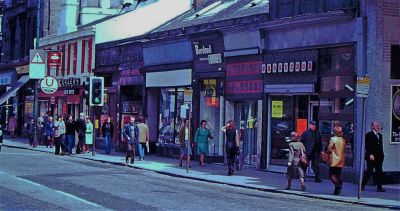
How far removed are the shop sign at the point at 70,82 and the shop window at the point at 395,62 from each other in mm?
24219

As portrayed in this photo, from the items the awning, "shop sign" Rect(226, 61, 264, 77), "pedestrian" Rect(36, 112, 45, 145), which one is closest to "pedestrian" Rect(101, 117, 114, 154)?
"pedestrian" Rect(36, 112, 45, 145)

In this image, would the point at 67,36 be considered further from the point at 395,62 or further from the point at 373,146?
the point at 373,146

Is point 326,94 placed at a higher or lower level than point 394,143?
higher

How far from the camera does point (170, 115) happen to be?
1192 inches

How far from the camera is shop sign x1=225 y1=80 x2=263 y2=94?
78.4 feet

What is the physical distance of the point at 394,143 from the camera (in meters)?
19.3

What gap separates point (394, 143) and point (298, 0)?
237 inches

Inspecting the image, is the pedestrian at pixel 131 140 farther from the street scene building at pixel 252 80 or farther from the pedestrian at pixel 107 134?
the pedestrian at pixel 107 134

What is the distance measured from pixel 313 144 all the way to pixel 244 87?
520 cm

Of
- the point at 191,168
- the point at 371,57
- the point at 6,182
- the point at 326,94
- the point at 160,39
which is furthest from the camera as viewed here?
the point at 160,39

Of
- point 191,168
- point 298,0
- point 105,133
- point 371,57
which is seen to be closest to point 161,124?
point 105,133

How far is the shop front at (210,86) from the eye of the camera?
2619 cm

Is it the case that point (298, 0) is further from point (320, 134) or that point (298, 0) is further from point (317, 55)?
point (320, 134)

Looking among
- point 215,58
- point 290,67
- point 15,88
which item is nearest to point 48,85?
point 215,58
